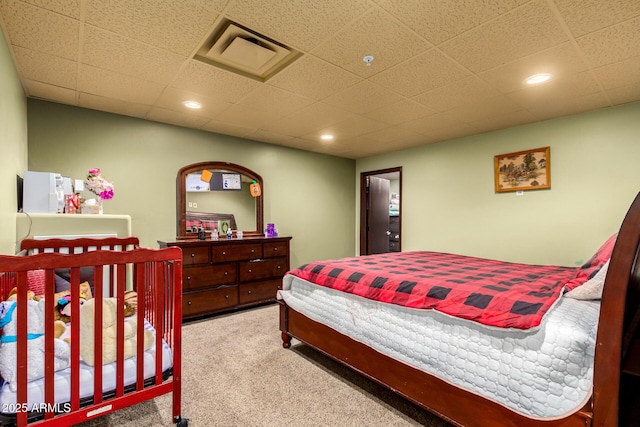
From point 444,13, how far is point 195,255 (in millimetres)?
3284

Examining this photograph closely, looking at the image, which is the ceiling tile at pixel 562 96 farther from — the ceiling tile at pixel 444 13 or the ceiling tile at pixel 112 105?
the ceiling tile at pixel 112 105

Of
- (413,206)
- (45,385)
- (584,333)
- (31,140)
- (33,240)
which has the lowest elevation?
(45,385)

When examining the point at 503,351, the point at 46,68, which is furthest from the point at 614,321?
the point at 46,68

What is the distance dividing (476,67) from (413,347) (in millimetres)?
2075

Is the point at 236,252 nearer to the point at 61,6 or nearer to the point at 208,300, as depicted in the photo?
the point at 208,300

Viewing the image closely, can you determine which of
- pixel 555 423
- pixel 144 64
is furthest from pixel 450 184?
pixel 144 64

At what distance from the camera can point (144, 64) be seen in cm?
231

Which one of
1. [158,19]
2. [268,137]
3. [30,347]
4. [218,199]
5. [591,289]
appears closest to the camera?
[30,347]

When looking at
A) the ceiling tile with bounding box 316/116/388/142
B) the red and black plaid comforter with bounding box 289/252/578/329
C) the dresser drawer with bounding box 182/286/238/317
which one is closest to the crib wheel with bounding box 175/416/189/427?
the red and black plaid comforter with bounding box 289/252/578/329

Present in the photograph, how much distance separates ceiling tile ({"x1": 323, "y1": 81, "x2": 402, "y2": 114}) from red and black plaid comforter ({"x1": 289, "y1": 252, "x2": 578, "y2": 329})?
5.12ft

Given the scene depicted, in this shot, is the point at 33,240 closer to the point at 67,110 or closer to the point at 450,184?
the point at 67,110

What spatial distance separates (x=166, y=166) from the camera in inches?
149

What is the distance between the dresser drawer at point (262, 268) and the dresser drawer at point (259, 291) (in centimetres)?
8

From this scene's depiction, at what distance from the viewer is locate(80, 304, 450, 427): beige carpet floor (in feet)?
5.97
